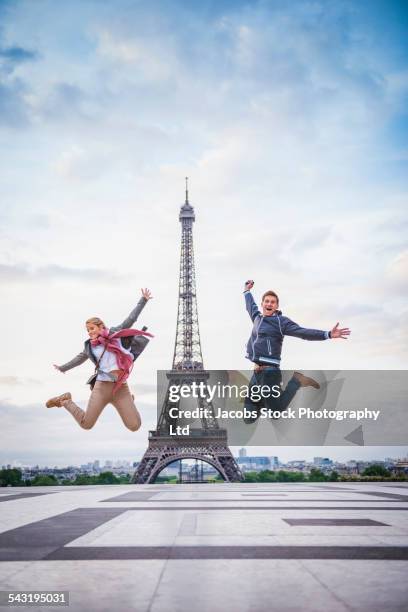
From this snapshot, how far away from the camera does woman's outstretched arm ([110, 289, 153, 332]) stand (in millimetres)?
11492

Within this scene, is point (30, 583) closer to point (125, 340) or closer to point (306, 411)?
point (125, 340)

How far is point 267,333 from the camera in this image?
13.5 m

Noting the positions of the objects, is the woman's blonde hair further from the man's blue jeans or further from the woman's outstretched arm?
the man's blue jeans

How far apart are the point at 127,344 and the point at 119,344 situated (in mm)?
239

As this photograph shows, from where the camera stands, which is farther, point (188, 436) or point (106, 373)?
point (188, 436)

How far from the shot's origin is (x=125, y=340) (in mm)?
11219

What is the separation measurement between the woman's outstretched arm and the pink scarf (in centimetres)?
46

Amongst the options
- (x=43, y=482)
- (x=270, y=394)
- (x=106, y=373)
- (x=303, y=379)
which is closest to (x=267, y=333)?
(x=270, y=394)

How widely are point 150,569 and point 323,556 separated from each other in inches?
69.5

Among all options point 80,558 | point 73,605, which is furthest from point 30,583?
point 80,558

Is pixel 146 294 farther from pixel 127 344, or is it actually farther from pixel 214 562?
pixel 214 562

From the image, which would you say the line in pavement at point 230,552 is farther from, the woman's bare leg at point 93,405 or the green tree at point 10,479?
the green tree at point 10,479

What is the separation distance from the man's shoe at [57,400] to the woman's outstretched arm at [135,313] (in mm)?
1670

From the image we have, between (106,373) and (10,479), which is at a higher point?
(106,373)
